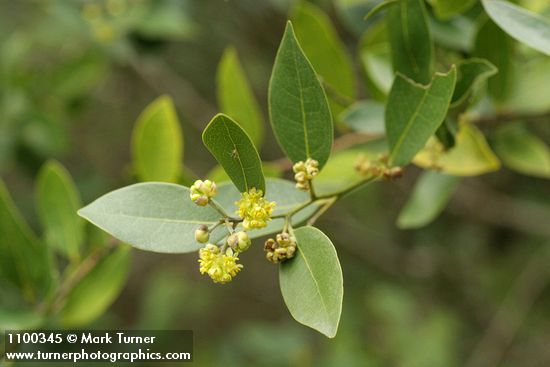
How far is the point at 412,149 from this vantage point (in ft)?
3.68

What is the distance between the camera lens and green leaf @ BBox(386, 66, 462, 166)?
1.03 metres

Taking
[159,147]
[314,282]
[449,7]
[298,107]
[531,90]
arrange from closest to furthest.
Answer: [314,282]
[298,107]
[449,7]
[531,90]
[159,147]

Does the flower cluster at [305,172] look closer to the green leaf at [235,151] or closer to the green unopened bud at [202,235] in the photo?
the green leaf at [235,151]

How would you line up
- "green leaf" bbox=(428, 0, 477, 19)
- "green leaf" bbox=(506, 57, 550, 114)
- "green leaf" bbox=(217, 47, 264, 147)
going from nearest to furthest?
1. "green leaf" bbox=(428, 0, 477, 19)
2. "green leaf" bbox=(506, 57, 550, 114)
3. "green leaf" bbox=(217, 47, 264, 147)

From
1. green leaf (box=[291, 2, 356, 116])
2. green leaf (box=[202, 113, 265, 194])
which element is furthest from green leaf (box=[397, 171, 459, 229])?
green leaf (box=[202, 113, 265, 194])

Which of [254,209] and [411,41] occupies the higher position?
[411,41]

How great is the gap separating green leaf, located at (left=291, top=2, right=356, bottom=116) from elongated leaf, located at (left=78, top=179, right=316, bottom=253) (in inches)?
25.3

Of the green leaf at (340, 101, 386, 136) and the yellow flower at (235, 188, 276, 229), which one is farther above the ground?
the green leaf at (340, 101, 386, 136)

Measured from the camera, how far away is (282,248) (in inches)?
39.9

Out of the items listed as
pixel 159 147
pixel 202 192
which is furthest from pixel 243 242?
pixel 159 147

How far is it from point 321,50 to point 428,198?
1.55ft

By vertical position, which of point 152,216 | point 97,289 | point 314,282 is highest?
point 152,216

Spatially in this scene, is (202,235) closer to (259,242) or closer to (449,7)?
(449,7)

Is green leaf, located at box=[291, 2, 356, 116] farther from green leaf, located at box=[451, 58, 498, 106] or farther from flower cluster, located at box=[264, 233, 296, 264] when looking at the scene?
flower cluster, located at box=[264, 233, 296, 264]
